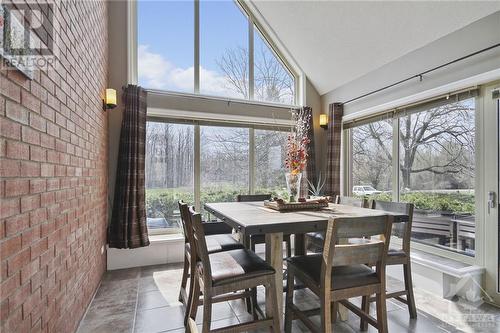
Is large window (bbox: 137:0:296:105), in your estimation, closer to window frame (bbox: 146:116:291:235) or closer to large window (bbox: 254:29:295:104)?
large window (bbox: 254:29:295:104)

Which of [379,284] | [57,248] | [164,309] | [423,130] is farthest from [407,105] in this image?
[57,248]

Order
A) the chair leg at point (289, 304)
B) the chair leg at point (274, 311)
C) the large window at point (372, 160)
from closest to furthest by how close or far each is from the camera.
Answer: the chair leg at point (274, 311) → the chair leg at point (289, 304) → the large window at point (372, 160)

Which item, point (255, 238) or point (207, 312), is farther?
point (255, 238)

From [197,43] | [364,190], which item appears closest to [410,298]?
[364,190]

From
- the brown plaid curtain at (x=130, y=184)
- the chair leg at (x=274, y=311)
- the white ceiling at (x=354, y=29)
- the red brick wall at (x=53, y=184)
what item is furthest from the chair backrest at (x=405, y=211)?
the brown plaid curtain at (x=130, y=184)

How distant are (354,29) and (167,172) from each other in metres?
3.02

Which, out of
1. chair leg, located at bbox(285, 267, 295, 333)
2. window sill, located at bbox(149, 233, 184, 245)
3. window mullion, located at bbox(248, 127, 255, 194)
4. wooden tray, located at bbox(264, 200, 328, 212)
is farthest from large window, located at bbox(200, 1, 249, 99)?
chair leg, located at bbox(285, 267, 295, 333)

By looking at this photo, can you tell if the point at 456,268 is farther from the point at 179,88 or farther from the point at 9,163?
the point at 179,88

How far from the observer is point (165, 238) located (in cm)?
358

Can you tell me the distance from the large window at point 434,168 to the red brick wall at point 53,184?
11.2 ft

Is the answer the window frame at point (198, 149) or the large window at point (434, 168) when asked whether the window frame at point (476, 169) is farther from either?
the window frame at point (198, 149)

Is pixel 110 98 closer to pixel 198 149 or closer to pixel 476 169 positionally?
pixel 198 149

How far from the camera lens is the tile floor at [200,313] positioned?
6.77 ft

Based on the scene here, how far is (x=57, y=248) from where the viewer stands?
156 cm
